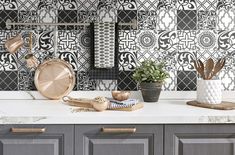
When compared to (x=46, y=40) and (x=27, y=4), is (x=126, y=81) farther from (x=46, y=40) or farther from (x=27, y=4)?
(x=27, y=4)

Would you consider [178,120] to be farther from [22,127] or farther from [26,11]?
[26,11]

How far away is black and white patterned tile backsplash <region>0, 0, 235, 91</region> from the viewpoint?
8.08 ft

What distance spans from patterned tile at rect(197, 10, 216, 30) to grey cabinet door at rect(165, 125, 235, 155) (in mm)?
867

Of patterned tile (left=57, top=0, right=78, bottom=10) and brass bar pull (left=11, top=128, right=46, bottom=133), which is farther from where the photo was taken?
patterned tile (left=57, top=0, right=78, bottom=10)

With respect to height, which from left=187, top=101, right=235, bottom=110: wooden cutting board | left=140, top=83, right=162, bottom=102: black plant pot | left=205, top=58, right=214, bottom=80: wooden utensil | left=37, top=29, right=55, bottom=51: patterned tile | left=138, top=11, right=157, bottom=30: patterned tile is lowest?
left=187, top=101, right=235, bottom=110: wooden cutting board

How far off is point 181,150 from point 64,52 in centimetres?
107

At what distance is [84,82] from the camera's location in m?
2.50

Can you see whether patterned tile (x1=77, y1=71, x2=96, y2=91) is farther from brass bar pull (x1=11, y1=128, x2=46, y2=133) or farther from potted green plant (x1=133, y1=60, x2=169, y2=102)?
brass bar pull (x1=11, y1=128, x2=46, y2=133)

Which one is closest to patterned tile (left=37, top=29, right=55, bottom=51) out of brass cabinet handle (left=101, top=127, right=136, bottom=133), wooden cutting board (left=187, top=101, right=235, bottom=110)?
brass cabinet handle (left=101, top=127, right=136, bottom=133)

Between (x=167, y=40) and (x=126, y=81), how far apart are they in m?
0.40

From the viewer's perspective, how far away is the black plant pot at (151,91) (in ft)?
7.60

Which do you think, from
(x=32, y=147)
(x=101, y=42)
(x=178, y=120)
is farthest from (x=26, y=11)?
(x=178, y=120)

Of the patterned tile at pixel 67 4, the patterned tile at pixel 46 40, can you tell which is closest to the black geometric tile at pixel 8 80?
the patterned tile at pixel 46 40

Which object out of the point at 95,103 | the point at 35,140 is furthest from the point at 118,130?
the point at 35,140
